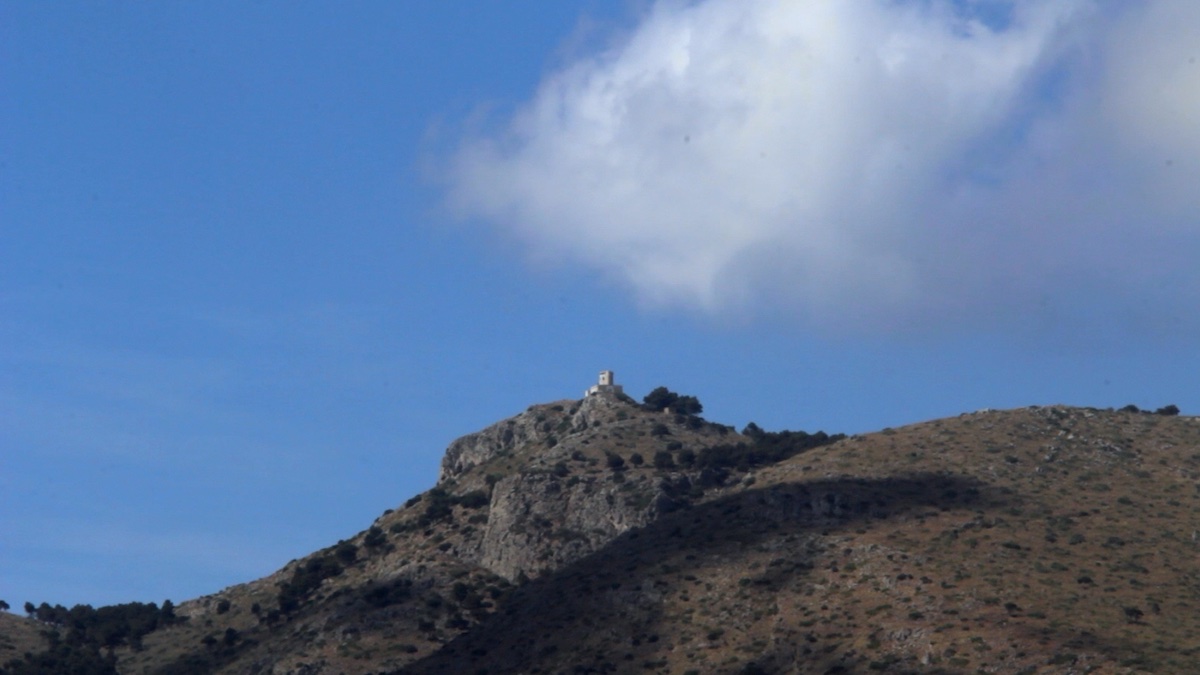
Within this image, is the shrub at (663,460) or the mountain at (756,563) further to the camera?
the shrub at (663,460)

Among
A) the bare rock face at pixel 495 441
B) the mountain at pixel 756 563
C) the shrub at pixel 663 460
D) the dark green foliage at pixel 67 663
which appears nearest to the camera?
the mountain at pixel 756 563

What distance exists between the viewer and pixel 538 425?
164 metres

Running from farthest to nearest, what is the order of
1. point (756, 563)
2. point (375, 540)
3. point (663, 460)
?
point (375, 540) → point (663, 460) → point (756, 563)

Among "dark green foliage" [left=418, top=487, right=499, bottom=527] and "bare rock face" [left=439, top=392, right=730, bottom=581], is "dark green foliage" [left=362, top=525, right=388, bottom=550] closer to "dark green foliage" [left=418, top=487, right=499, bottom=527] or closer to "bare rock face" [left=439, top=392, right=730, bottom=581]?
"dark green foliage" [left=418, top=487, right=499, bottom=527]

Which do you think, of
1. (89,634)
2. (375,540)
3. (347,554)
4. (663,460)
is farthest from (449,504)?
(89,634)

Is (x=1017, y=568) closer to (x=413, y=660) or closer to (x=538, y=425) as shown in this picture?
(x=413, y=660)

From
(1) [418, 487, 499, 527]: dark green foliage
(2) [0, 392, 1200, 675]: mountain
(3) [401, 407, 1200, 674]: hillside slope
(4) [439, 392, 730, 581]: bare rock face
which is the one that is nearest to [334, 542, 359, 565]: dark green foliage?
(2) [0, 392, 1200, 675]: mountain

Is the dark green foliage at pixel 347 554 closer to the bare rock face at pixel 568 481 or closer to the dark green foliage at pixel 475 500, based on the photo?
the dark green foliage at pixel 475 500

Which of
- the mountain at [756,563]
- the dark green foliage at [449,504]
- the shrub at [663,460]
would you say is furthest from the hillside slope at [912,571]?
the dark green foliage at [449,504]

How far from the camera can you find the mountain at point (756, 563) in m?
105

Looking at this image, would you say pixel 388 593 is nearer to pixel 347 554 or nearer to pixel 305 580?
pixel 305 580

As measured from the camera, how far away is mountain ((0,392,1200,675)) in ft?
346

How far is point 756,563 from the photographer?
12088cm

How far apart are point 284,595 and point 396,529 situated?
12.8m
